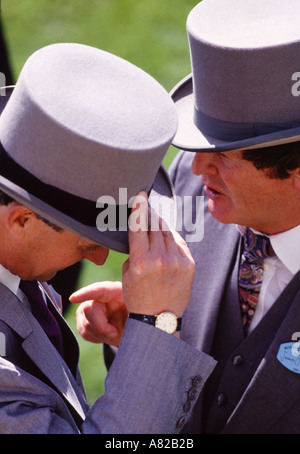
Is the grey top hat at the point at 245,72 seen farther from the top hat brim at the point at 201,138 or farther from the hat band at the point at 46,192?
the hat band at the point at 46,192

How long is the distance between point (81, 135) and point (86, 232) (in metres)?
0.31

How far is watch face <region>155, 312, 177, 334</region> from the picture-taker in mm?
2371

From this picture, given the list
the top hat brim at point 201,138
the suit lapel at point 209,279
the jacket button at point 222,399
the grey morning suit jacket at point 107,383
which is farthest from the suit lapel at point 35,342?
the top hat brim at point 201,138

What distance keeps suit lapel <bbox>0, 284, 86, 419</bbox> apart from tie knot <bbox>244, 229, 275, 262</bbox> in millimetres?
944

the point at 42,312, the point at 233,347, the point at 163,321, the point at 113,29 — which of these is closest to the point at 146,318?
the point at 163,321

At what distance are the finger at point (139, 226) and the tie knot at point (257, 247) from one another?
2.42ft

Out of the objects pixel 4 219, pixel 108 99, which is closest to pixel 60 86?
pixel 108 99

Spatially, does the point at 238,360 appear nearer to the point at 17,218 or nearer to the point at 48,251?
the point at 48,251

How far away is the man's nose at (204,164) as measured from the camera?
9.41 feet

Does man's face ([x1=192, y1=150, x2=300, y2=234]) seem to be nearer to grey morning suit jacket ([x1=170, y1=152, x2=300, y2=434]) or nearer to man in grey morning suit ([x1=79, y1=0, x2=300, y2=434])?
man in grey morning suit ([x1=79, y1=0, x2=300, y2=434])

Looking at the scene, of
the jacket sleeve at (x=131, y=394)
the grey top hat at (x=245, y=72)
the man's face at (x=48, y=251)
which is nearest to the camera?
the jacket sleeve at (x=131, y=394)

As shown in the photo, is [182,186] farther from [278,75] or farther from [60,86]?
[60,86]

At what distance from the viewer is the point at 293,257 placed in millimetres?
2850

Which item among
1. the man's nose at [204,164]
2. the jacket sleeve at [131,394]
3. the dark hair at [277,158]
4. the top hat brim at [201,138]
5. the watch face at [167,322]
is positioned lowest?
the jacket sleeve at [131,394]
